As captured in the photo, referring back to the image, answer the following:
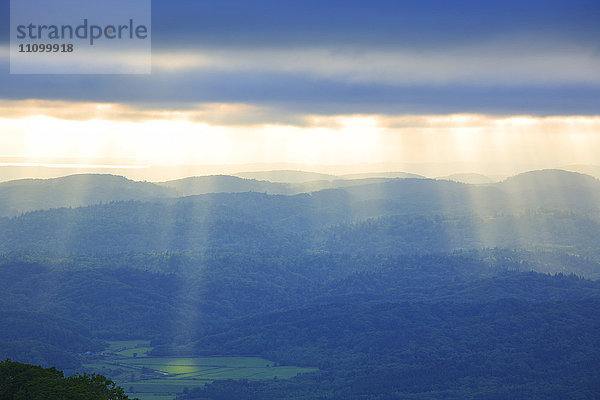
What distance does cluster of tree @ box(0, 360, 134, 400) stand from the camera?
373 ft

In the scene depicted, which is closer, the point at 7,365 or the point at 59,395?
the point at 59,395

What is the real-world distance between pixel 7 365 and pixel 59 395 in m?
15.3

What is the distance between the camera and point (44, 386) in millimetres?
116812

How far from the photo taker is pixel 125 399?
123562 millimetres

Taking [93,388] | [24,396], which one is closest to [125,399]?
[93,388]

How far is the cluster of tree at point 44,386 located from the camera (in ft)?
373

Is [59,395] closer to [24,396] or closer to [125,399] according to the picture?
[24,396]

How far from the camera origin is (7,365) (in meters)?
124

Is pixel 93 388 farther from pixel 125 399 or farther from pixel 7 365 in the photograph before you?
pixel 7 365

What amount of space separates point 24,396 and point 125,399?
49.6ft

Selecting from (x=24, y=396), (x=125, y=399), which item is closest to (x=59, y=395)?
(x=24, y=396)

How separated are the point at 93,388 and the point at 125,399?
5598mm

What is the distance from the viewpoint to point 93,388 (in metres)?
120

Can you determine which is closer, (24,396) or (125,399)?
(24,396)
